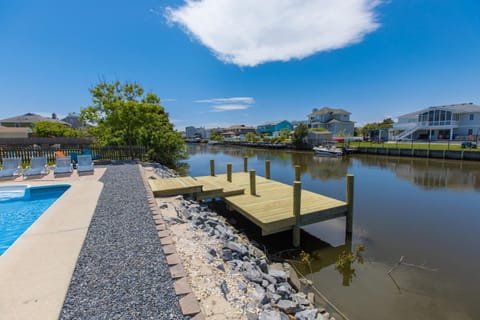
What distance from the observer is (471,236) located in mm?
6500

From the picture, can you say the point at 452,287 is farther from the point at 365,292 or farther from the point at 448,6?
the point at 448,6

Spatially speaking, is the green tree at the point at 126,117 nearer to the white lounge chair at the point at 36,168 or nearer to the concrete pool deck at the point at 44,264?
the white lounge chair at the point at 36,168

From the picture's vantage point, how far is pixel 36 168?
873 cm

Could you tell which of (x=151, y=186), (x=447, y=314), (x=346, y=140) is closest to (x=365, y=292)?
(x=447, y=314)

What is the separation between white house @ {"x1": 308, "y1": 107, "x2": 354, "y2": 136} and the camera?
48625mm

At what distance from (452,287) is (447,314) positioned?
974 millimetres

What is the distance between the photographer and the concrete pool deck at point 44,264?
218 cm

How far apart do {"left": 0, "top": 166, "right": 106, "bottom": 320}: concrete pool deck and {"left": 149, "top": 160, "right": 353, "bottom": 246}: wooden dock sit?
2.33m

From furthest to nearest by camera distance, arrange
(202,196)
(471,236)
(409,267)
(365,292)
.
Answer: (202,196)
(471,236)
(409,267)
(365,292)

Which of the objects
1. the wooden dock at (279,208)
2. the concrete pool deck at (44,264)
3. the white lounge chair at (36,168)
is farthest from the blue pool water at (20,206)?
the wooden dock at (279,208)

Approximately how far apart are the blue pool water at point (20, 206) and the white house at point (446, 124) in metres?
42.5

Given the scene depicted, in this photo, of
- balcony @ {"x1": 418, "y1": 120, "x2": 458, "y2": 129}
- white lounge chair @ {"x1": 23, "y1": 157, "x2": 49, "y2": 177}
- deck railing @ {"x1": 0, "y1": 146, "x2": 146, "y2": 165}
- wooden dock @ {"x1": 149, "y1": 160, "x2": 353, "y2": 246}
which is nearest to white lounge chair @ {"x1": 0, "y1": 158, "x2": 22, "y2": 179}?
white lounge chair @ {"x1": 23, "y1": 157, "x2": 49, "y2": 177}

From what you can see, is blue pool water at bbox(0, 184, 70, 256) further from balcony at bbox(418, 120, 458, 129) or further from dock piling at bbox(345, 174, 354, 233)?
balcony at bbox(418, 120, 458, 129)

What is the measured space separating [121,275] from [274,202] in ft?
15.5
